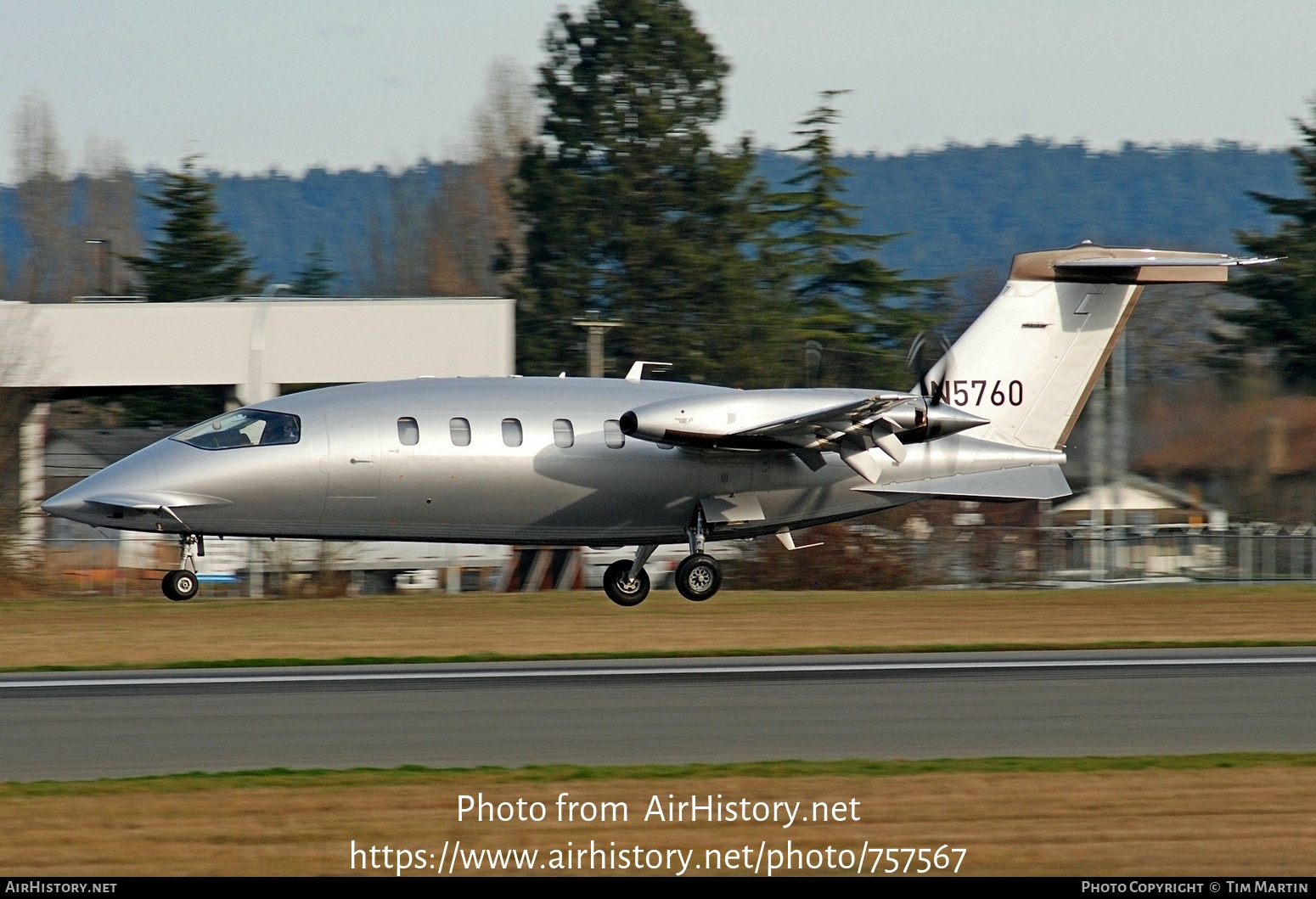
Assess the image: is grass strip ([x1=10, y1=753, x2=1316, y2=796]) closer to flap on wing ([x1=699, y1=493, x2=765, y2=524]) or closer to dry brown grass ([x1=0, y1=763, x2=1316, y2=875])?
dry brown grass ([x1=0, y1=763, x2=1316, y2=875])

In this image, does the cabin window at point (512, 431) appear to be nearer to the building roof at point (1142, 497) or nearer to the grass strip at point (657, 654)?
the grass strip at point (657, 654)

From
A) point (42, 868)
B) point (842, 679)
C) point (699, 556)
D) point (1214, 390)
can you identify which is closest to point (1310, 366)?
point (1214, 390)

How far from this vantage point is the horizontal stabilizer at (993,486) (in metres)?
24.7

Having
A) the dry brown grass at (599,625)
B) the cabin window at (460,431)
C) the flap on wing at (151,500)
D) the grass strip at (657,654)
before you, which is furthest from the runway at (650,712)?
the cabin window at (460,431)

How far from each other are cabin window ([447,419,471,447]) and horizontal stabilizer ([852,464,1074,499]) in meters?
6.28

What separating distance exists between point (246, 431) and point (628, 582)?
6.61 metres

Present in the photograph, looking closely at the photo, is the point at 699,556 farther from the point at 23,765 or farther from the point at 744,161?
the point at 744,161

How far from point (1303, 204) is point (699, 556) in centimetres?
4528

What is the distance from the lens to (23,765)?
12.5 metres

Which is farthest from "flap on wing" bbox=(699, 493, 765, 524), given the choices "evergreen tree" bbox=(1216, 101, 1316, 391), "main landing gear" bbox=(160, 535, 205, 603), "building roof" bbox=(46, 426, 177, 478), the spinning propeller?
"evergreen tree" bbox=(1216, 101, 1316, 391)

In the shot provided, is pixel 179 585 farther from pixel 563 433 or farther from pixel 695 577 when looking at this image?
pixel 695 577

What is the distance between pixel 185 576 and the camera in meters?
21.9

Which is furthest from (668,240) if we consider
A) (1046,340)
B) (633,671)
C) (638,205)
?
(633,671)

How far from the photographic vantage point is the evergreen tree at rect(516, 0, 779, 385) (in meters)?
63.6
